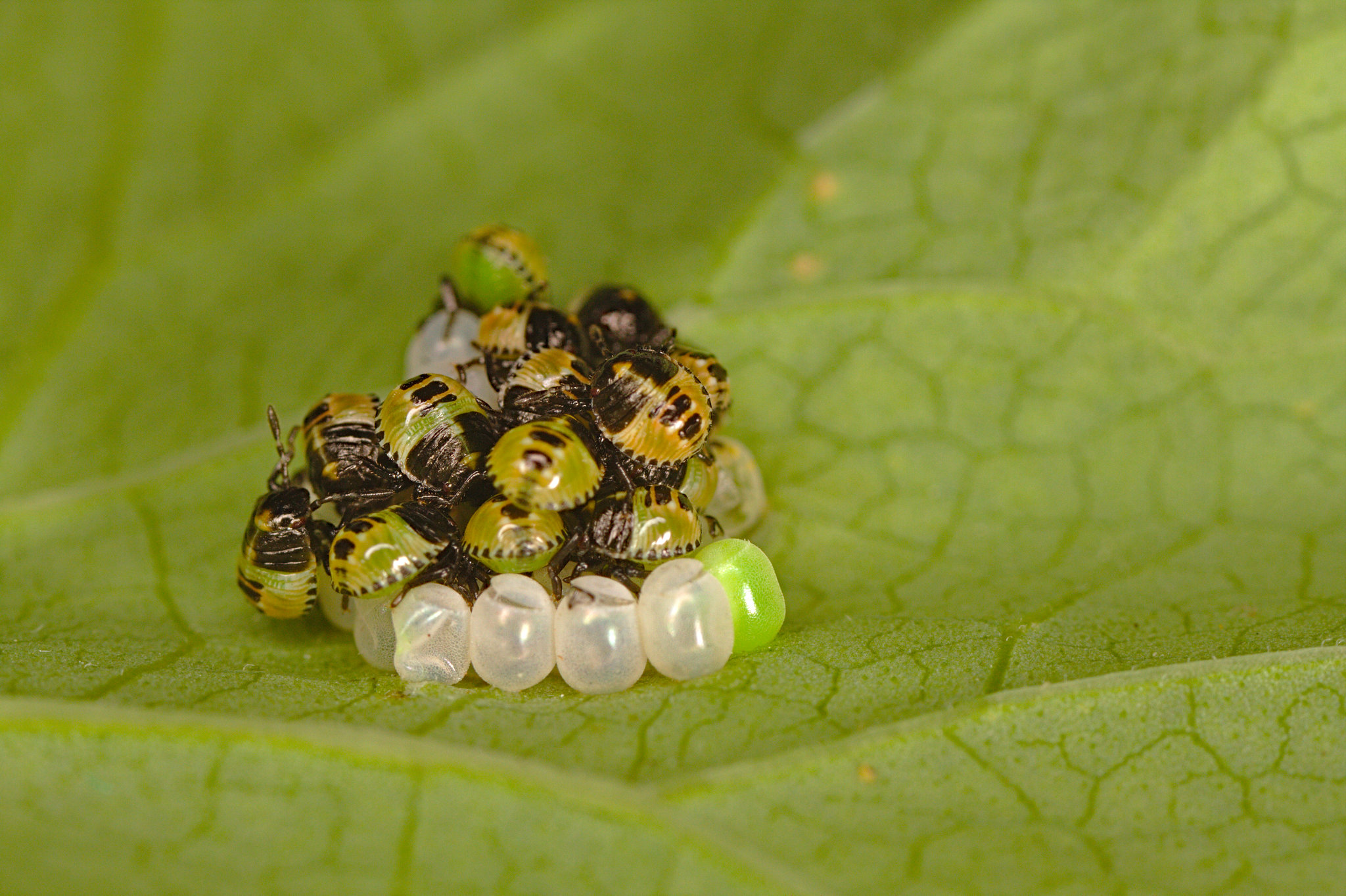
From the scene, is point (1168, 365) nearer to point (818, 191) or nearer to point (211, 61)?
point (818, 191)

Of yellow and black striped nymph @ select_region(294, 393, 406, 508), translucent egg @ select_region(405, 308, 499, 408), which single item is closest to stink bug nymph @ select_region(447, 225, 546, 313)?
translucent egg @ select_region(405, 308, 499, 408)

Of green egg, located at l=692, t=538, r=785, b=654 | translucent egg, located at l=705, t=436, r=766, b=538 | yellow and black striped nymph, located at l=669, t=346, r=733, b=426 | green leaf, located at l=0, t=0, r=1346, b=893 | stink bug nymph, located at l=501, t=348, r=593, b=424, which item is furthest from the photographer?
translucent egg, located at l=705, t=436, r=766, b=538

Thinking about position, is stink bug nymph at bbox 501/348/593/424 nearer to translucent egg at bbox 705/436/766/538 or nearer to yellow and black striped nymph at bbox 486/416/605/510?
yellow and black striped nymph at bbox 486/416/605/510

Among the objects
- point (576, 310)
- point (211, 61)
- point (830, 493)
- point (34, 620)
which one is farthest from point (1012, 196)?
point (34, 620)

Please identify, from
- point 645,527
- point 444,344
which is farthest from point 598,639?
point 444,344

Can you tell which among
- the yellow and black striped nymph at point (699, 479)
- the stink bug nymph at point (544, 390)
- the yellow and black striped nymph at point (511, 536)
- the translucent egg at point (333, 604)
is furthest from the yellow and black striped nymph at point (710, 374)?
the translucent egg at point (333, 604)
